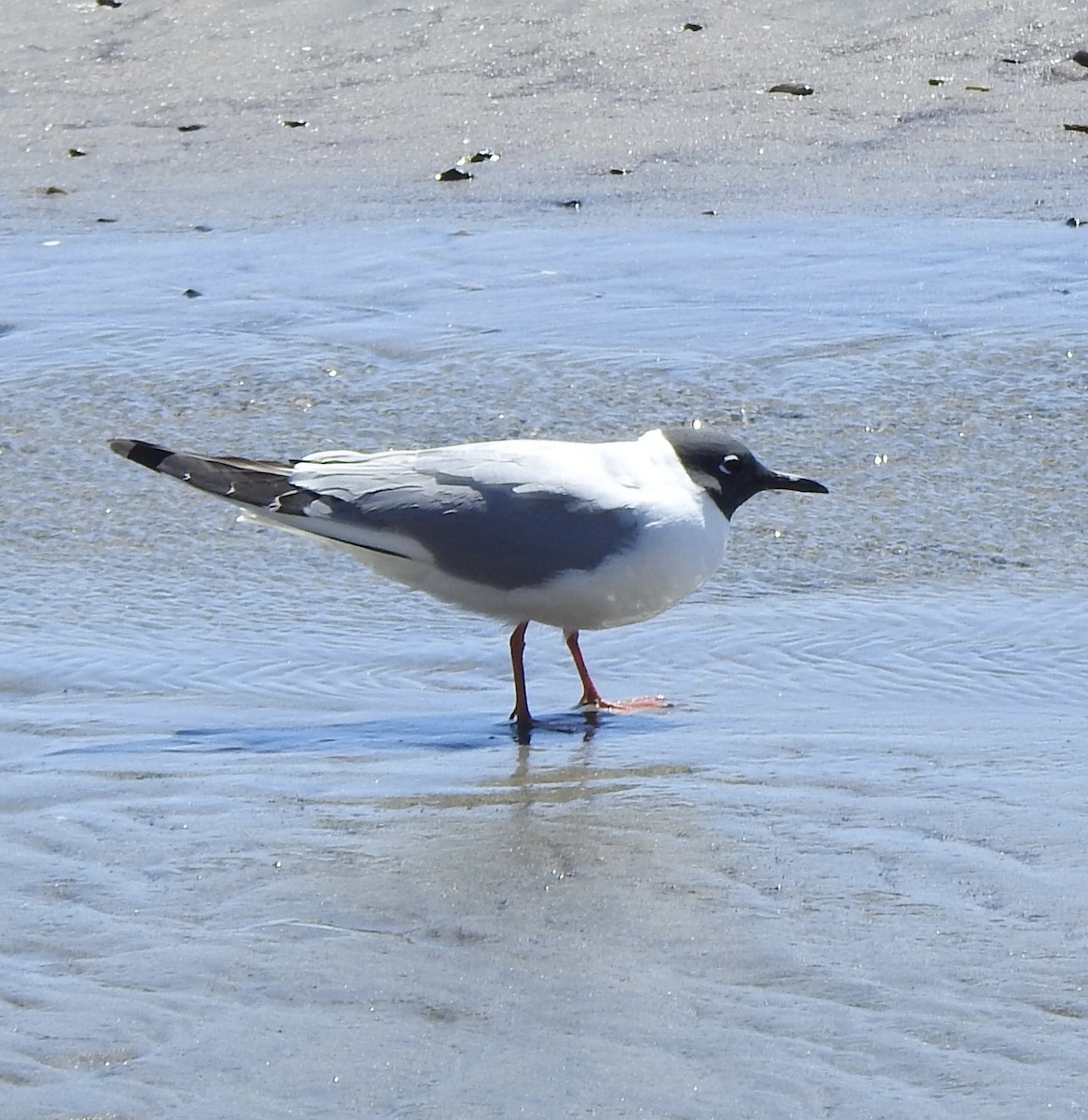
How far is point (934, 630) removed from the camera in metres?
4.80

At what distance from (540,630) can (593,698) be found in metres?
0.74

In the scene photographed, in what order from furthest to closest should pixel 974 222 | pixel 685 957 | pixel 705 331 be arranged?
pixel 974 222
pixel 705 331
pixel 685 957

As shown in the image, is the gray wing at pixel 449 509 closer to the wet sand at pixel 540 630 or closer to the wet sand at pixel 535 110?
the wet sand at pixel 540 630

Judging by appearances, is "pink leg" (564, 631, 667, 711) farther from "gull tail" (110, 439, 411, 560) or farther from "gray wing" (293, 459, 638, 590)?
"gull tail" (110, 439, 411, 560)

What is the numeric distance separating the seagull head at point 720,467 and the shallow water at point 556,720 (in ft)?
0.97

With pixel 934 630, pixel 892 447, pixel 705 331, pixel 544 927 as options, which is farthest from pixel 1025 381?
pixel 544 927

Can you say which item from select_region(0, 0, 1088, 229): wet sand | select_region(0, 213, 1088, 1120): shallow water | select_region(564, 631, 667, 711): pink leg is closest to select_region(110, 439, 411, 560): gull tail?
select_region(0, 213, 1088, 1120): shallow water

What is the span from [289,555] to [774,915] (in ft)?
8.61

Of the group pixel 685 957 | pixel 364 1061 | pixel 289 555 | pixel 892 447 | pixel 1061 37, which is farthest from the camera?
pixel 1061 37

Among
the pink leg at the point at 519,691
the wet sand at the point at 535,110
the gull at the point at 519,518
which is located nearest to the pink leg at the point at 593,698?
the gull at the point at 519,518

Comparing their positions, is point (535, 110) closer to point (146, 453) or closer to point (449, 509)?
point (146, 453)

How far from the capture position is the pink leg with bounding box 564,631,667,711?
439cm

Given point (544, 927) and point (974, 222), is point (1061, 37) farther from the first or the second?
point (544, 927)

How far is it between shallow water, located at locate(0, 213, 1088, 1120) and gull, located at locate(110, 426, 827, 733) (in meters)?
0.19
